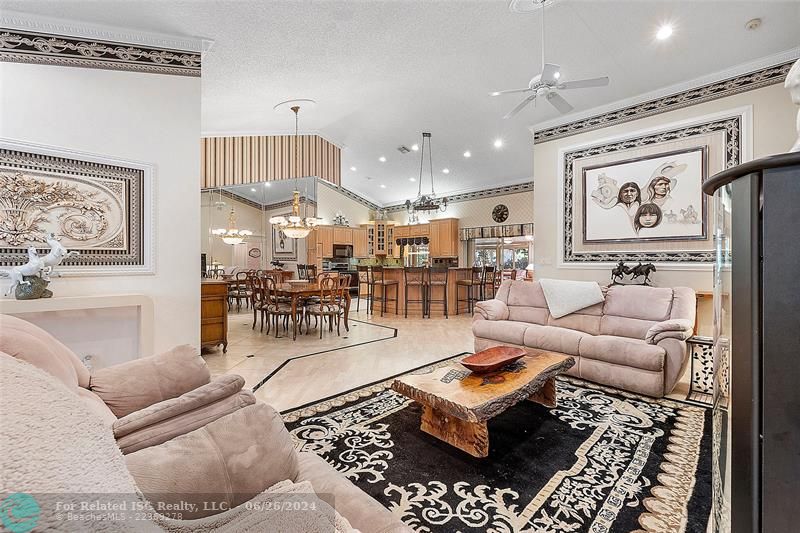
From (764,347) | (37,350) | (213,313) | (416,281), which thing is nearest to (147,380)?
(37,350)

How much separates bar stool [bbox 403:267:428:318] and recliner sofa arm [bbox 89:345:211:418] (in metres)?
6.02

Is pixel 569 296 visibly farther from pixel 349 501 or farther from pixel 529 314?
pixel 349 501

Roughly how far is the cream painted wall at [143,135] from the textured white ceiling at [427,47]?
0.49 metres

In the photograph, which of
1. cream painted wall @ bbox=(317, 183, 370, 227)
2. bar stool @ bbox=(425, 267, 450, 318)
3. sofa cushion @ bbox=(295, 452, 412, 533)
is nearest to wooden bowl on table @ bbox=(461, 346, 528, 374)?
sofa cushion @ bbox=(295, 452, 412, 533)

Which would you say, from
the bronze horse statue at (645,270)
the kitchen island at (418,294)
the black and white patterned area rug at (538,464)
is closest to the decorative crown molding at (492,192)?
the kitchen island at (418,294)

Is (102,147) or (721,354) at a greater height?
(102,147)

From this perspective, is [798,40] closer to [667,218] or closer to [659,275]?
[667,218]

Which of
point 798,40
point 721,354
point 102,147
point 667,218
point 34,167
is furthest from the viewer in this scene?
point 667,218

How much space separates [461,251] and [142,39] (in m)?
8.45

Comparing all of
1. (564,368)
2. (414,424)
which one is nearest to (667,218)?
(564,368)

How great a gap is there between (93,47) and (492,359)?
415cm

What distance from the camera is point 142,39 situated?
9.93 feet

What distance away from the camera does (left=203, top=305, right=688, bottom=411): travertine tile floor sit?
123 inches

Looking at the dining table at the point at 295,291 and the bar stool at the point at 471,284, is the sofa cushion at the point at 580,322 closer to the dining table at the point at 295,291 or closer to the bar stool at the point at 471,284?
the dining table at the point at 295,291
